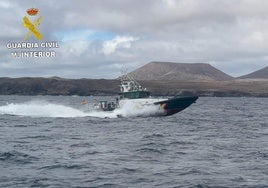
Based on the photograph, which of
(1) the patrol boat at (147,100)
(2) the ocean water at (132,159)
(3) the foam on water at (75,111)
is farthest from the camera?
(3) the foam on water at (75,111)

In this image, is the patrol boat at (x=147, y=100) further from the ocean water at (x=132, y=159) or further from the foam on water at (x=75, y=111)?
the ocean water at (x=132, y=159)

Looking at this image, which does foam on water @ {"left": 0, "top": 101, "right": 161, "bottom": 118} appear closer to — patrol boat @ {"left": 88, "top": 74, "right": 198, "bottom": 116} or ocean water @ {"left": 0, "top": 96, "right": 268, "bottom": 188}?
patrol boat @ {"left": 88, "top": 74, "right": 198, "bottom": 116}

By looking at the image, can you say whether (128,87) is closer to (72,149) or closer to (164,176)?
(72,149)

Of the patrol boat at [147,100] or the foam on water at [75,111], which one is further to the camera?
the foam on water at [75,111]

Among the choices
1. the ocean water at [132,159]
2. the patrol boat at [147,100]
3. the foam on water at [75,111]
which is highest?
the patrol boat at [147,100]

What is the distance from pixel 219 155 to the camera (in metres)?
31.0

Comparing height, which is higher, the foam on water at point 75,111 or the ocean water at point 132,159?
the foam on water at point 75,111

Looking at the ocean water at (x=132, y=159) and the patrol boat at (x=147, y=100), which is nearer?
the ocean water at (x=132, y=159)

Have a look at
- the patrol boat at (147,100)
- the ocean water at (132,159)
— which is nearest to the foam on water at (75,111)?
the patrol boat at (147,100)

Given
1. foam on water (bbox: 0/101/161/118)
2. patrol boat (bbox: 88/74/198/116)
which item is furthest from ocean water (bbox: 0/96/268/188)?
foam on water (bbox: 0/101/161/118)

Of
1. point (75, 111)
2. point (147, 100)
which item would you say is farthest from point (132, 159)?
point (75, 111)

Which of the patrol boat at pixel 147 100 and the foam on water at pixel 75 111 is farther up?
the patrol boat at pixel 147 100

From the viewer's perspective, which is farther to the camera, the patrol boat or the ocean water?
the patrol boat

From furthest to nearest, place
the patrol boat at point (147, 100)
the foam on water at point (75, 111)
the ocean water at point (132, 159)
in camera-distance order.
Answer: the foam on water at point (75, 111) → the patrol boat at point (147, 100) → the ocean water at point (132, 159)
